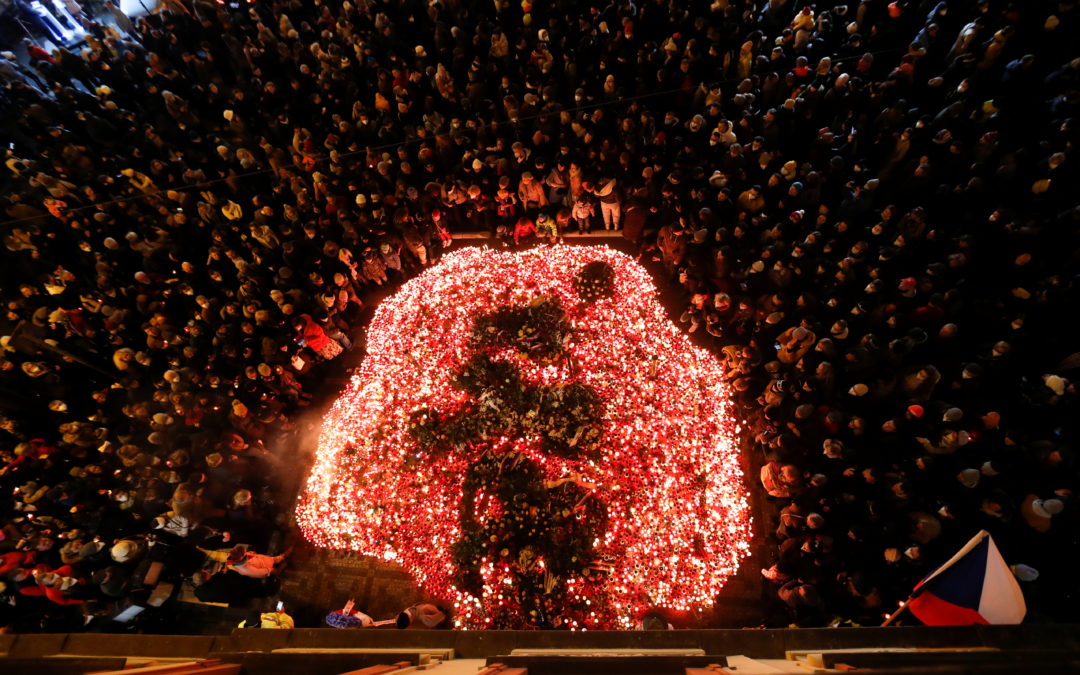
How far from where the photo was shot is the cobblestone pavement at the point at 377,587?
7.00 m

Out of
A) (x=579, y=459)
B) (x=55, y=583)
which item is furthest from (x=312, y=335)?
(x=579, y=459)

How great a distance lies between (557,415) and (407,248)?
4.92 metres

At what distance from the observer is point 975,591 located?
197 inches

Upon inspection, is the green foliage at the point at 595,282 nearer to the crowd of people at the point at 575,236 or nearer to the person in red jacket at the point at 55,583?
the crowd of people at the point at 575,236

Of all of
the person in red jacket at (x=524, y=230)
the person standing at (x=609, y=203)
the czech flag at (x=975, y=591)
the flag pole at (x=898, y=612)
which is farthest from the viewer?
the person in red jacket at (x=524, y=230)

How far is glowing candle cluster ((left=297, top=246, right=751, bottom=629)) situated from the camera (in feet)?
22.8

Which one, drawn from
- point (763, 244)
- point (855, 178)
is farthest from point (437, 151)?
point (855, 178)

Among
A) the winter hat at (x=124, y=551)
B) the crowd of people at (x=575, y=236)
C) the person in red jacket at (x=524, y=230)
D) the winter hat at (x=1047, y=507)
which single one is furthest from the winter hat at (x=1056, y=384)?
the winter hat at (x=124, y=551)

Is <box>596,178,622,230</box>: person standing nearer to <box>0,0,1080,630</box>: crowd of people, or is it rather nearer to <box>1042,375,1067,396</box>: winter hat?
<box>0,0,1080,630</box>: crowd of people

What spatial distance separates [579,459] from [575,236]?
505 cm

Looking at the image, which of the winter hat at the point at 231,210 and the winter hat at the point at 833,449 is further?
the winter hat at the point at 231,210

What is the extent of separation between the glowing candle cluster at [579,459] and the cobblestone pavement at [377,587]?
239 millimetres

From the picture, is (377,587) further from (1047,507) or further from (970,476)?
(1047,507)

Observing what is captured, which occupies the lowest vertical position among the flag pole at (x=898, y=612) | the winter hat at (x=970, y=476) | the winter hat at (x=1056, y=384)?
the flag pole at (x=898, y=612)
